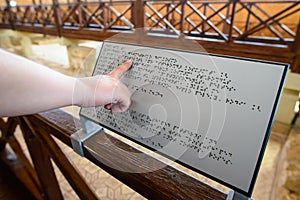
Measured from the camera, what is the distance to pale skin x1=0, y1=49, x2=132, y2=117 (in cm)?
42

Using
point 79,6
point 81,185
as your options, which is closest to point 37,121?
point 81,185

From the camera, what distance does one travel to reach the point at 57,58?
674 centimetres

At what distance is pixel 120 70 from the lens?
2.04ft

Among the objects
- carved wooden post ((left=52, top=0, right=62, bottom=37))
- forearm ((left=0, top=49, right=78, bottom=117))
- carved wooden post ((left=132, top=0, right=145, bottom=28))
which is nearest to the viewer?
forearm ((left=0, top=49, right=78, bottom=117))

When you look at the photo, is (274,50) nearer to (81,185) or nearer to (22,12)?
(81,185)

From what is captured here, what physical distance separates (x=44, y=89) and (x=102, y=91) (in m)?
0.15

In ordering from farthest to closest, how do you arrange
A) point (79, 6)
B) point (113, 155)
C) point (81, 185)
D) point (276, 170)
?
point (79, 6) → point (276, 170) → point (81, 185) → point (113, 155)

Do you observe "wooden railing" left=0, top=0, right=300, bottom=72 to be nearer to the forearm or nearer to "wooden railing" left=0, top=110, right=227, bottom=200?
"wooden railing" left=0, top=110, right=227, bottom=200

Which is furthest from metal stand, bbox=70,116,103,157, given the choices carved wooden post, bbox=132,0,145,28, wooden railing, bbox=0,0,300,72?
carved wooden post, bbox=132,0,145,28

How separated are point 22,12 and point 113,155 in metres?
→ 7.77

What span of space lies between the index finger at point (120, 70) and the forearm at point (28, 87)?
14 cm

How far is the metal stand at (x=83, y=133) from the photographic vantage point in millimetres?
739

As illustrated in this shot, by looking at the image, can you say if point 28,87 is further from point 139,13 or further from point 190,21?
point 190,21

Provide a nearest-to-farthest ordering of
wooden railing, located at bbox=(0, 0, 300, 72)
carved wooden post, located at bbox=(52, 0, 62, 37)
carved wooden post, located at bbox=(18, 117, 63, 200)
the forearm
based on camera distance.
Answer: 1. the forearm
2. carved wooden post, located at bbox=(18, 117, 63, 200)
3. wooden railing, located at bbox=(0, 0, 300, 72)
4. carved wooden post, located at bbox=(52, 0, 62, 37)
